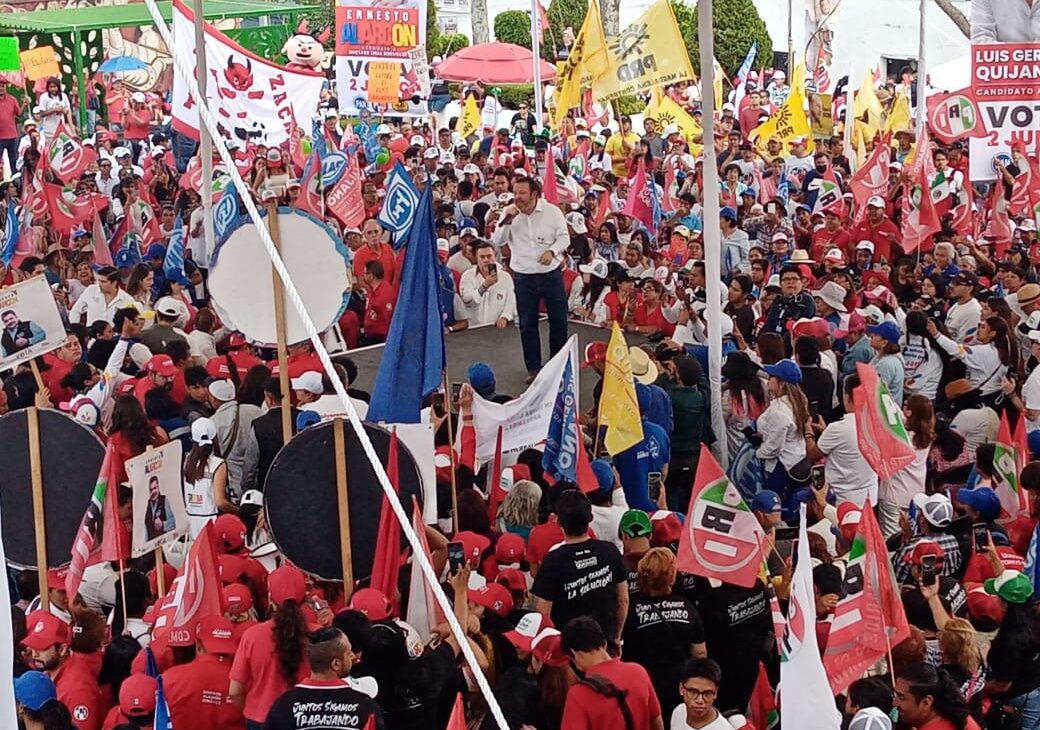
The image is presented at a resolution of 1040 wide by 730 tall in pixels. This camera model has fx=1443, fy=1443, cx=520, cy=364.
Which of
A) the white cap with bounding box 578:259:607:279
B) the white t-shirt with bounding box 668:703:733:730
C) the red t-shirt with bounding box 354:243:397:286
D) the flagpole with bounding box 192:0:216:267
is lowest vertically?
the white t-shirt with bounding box 668:703:733:730

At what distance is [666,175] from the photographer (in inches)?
704

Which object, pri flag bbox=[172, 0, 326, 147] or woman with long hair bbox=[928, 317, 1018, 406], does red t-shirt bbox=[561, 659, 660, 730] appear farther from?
pri flag bbox=[172, 0, 326, 147]

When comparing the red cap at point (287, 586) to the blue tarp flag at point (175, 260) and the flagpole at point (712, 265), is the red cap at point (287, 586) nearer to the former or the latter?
the flagpole at point (712, 265)

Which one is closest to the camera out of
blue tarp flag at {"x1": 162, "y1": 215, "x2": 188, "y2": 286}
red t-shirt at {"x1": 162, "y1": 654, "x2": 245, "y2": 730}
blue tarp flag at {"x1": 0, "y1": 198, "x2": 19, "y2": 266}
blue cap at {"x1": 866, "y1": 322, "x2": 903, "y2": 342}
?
red t-shirt at {"x1": 162, "y1": 654, "x2": 245, "y2": 730}

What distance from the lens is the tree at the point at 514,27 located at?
40.2 meters

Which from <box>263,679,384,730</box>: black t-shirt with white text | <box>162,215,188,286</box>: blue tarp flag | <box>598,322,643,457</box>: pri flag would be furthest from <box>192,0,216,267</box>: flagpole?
<box>263,679,384,730</box>: black t-shirt with white text

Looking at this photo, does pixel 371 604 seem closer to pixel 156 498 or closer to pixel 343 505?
pixel 343 505

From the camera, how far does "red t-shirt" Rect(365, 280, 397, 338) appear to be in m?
12.5

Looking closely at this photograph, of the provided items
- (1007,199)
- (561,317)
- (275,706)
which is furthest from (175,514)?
(1007,199)

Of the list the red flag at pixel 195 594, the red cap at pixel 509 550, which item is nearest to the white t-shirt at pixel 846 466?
the red cap at pixel 509 550

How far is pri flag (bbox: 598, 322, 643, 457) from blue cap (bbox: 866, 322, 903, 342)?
2502 mm

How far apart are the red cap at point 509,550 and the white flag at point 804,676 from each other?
2042mm

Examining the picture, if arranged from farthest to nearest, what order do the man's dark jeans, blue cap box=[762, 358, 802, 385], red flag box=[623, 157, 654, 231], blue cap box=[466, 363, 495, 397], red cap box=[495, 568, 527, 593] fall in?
red flag box=[623, 157, 654, 231] → the man's dark jeans → blue cap box=[466, 363, 495, 397] → blue cap box=[762, 358, 802, 385] → red cap box=[495, 568, 527, 593]

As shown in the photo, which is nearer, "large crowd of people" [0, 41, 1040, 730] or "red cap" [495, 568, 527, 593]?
"large crowd of people" [0, 41, 1040, 730]
